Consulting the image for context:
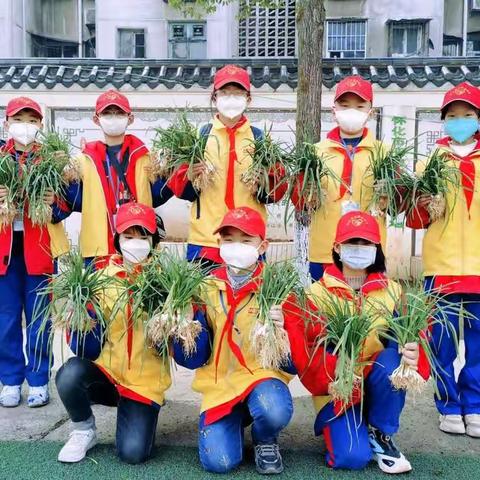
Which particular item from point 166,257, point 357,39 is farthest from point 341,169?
A: point 357,39

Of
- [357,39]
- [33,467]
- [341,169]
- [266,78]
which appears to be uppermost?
[357,39]

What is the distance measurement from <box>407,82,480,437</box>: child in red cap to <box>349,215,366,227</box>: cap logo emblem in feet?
1.76

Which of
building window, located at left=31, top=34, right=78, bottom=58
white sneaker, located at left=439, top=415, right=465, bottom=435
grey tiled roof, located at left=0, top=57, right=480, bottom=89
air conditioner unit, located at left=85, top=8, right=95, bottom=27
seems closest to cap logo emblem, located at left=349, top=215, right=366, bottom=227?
white sneaker, located at left=439, top=415, right=465, bottom=435

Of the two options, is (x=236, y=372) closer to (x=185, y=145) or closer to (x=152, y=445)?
(x=152, y=445)

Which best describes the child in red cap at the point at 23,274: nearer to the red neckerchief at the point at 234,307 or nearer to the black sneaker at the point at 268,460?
the red neckerchief at the point at 234,307

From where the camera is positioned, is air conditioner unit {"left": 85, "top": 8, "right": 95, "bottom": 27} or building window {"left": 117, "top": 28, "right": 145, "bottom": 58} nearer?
building window {"left": 117, "top": 28, "right": 145, "bottom": 58}

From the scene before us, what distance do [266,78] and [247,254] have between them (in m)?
5.04

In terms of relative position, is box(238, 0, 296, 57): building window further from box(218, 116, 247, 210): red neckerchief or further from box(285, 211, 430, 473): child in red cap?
box(285, 211, 430, 473): child in red cap

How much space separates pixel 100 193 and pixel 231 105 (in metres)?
0.90

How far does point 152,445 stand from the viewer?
318cm

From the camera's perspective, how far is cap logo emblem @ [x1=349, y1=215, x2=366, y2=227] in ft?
10.2

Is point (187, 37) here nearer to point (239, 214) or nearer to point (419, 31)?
point (419, 31)

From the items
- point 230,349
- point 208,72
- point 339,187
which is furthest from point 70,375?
point 208,72

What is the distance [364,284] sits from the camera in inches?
124
